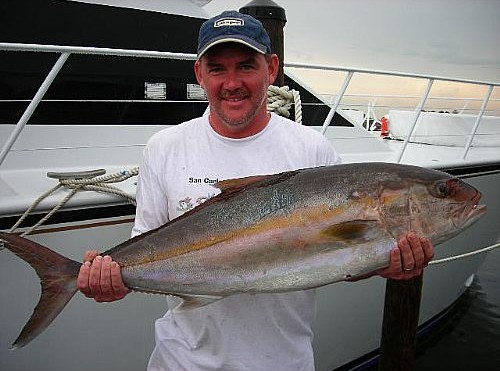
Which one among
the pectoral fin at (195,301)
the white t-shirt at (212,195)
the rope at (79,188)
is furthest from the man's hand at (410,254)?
the rope at (79,188)

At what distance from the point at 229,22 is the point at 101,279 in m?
1.10

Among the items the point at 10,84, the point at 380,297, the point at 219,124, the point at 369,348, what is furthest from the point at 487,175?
the point at 10,84

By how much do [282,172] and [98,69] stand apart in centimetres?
291

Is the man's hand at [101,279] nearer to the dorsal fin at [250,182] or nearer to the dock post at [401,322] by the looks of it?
the dorsal fin at [250,182]

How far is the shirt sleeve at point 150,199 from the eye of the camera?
6.75 feet

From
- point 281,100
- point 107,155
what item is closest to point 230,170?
point 281,100

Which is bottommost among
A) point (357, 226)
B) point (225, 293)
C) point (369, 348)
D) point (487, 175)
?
point (369, 348)

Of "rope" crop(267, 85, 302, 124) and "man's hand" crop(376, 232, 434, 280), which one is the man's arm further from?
"rope" crop(267, 85, 302, 124)

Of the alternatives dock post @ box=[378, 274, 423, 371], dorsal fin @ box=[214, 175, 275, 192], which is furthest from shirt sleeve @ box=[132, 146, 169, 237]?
dock post @ box=[378, 274, 423, 371]

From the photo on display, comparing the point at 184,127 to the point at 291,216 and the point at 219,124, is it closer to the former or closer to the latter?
the point at 219,124

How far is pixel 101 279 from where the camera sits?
187 centimetres

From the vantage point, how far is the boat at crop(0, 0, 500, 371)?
2.99 metres

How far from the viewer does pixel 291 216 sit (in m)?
1.86

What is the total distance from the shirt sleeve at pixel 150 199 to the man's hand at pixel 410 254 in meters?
0.92
